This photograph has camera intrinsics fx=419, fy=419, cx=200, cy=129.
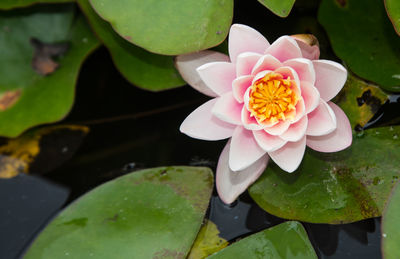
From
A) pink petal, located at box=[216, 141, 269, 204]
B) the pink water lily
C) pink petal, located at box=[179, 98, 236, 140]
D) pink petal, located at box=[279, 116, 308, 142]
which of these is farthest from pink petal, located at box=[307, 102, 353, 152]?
pink petal, located at box=[179, 98, 236, 140]

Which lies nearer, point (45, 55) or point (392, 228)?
point (392, 228)

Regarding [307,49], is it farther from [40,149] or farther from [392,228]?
[40,149]

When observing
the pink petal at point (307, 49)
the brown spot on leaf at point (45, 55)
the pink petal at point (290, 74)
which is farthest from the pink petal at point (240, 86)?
the brown spot on leaf at point (45, 55)

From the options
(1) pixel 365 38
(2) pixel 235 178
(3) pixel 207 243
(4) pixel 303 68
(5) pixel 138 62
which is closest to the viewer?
(4) pixel 303 68

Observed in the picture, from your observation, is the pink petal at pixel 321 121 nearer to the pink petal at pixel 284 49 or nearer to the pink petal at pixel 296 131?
the pink petal at pixel 296 131

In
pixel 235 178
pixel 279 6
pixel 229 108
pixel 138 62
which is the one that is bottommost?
pixel 235 178

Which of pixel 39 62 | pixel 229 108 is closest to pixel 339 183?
pixel 229 108

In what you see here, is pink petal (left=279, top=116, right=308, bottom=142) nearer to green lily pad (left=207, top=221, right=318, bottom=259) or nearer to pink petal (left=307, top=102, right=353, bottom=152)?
pink petal (left=307, top=102, right=353, bottom=152)
